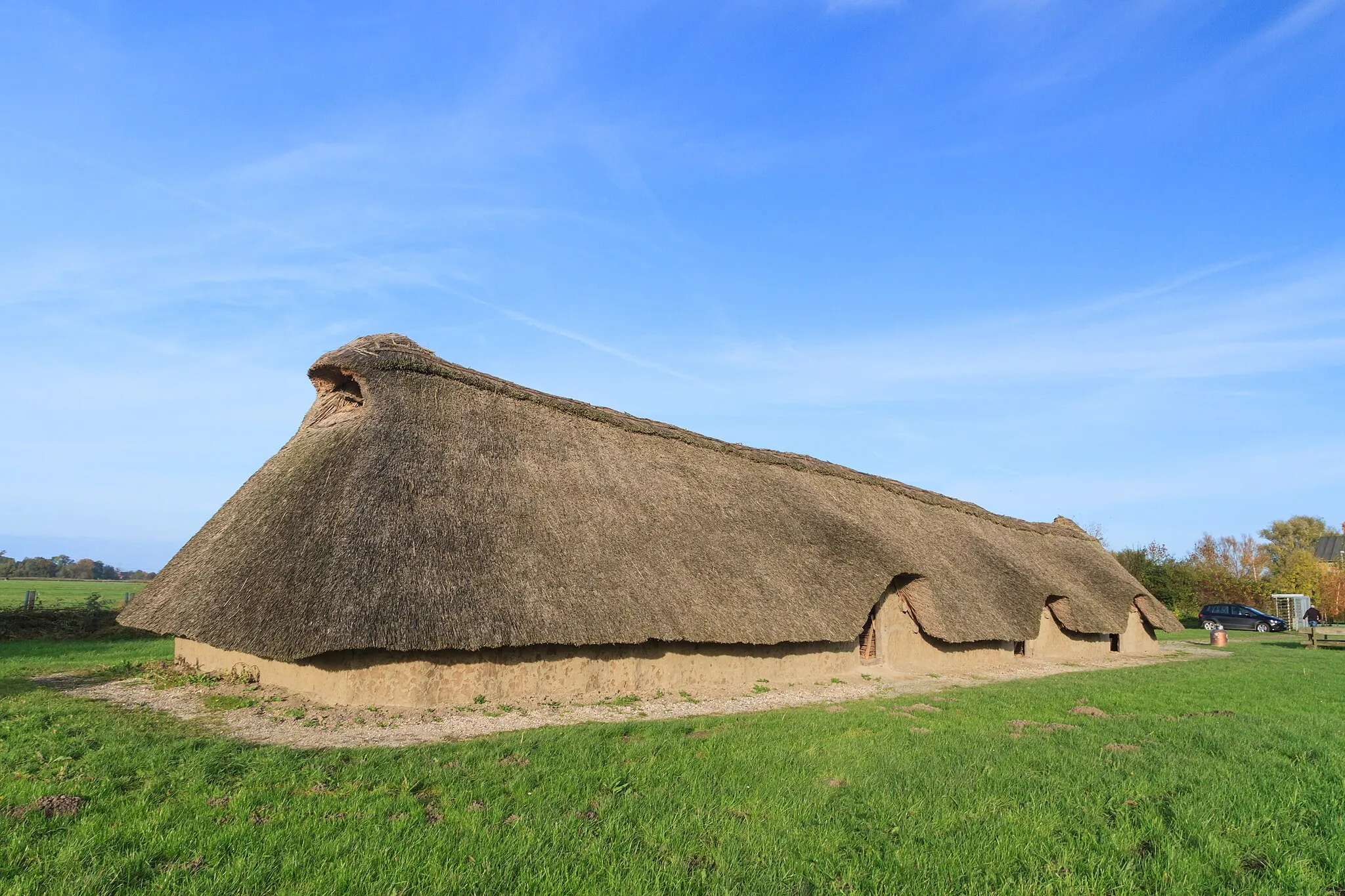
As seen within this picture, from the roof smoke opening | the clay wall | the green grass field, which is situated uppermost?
the roof smoke opening

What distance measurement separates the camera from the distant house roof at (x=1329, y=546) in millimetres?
73188

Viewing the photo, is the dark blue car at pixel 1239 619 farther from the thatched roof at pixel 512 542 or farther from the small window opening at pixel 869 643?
the small window opening at pixel 869 643

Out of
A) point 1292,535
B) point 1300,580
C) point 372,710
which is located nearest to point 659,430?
point 372,710

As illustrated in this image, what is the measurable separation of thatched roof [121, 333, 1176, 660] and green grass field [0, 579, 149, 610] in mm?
16244

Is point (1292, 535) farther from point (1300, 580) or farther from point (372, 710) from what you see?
point (372, 710)

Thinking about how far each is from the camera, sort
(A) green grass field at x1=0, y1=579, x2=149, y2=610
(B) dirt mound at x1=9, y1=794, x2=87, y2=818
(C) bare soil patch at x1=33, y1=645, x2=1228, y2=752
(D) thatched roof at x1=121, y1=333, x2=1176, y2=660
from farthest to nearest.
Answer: (A) green grass field at x1=0, y1=579, x2=149, y2=610 → (D) thatched roof at x1=121, y1=333, x2=1176, y2=660 → (C) bare soil patch at x1=33, y1=645, x2=1228, y2=752 → (B) dirt mound at x1=9, y1=794, x2=87, y2=818

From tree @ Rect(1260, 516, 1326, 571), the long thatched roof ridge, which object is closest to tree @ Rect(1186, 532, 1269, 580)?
tree @ Rect(1260, 516, 1326, 571)

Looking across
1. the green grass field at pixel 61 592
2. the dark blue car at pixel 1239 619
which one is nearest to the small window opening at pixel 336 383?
the green grass field at pixel 61 592

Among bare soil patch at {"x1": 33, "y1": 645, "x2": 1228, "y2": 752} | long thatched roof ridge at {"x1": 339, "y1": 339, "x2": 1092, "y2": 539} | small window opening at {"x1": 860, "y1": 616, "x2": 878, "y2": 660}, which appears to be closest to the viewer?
bare soil patch at {"x1": 33, "y1": 645, "x2": 1228, "y2": 752}

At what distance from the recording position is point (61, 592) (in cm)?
4759

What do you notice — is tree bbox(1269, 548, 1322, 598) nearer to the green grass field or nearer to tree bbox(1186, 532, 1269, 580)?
tree bbox(1186, 532, 1269, 580)

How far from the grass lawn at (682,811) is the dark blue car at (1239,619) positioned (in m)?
37.6

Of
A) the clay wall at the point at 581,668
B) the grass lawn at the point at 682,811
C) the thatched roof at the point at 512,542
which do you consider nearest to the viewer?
the grass lawn at the point at 682,811

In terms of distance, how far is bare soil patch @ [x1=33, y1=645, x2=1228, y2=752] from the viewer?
9.22 meters
